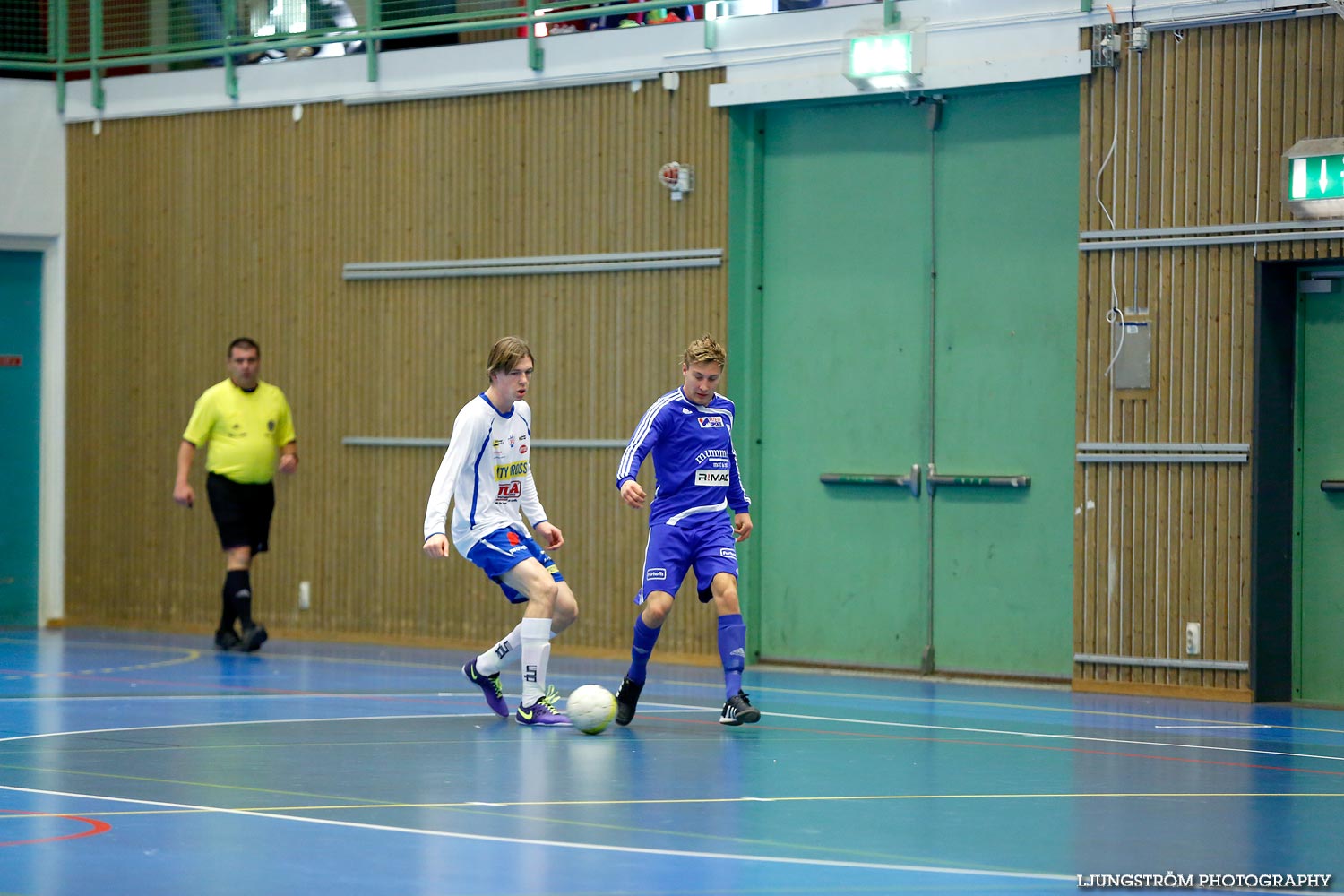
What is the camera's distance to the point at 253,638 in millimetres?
13719

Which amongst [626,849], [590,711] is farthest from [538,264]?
[626,849]

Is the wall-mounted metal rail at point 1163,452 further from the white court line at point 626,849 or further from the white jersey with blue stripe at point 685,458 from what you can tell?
the white court line at point 626,849

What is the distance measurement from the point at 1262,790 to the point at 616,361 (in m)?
7.28

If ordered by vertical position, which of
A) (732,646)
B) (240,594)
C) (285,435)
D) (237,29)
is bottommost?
(240,594)

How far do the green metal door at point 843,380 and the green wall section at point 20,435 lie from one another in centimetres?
720

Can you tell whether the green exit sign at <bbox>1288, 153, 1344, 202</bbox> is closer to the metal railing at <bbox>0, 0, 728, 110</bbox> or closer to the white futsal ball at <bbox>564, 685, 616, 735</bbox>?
the metal railing at <bbox>0, 0, 728, 110</bbox>

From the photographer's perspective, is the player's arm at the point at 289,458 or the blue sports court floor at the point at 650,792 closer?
the blue sports court floor at the point at 650,792

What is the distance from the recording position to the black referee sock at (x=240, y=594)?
544 inches

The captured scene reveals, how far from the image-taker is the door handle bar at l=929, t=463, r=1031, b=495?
1241 cm

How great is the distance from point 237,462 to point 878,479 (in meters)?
5.13

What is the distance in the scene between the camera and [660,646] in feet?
44.7

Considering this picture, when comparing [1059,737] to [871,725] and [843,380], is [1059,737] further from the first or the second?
[843,380]

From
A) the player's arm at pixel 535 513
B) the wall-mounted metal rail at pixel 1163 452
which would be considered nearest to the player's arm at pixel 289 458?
the player's arm at pixel 535 513

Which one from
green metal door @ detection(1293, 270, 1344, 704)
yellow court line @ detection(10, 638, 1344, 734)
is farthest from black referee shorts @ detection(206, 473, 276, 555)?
green metal door @ detection(1293, 270, 1344, 704)
